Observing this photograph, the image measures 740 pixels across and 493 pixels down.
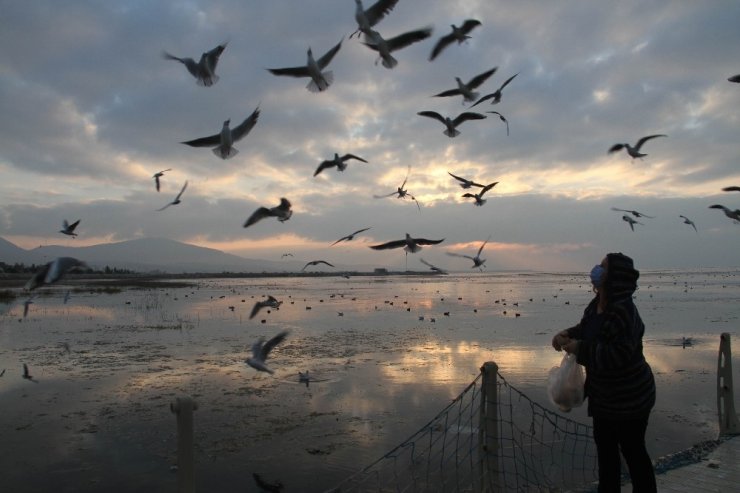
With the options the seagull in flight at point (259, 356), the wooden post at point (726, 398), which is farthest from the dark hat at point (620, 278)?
the wooden post at point (726, 398)

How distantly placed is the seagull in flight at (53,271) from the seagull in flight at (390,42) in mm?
4196

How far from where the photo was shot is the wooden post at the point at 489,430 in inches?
215

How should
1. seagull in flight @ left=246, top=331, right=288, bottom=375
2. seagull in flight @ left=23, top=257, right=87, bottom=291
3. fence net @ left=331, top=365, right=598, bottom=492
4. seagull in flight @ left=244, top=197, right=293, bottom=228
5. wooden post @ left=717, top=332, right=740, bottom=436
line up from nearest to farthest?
seagull in flight @ left=23, top=257, right=87, bottom=291 → fence net @ left=331, top=365, right=598, bottom=492 → seagull in flight @ left=246, top=331, right=288, bottom=375 → seagull in flight @ left=244, top=197, right=293, bottom=228 → wooden post @ left=717, top=332, right=740, bottom=436

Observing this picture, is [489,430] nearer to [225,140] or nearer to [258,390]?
[225,140]

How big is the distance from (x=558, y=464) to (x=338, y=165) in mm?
5514

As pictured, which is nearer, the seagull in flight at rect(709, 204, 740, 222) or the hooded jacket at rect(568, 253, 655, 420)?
the hooded jacket at rect(568, 253, 655, 420)

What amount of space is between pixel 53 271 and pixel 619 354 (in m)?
5.36

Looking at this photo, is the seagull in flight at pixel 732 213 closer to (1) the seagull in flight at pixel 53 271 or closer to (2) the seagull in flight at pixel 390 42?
(2) the seagull in flight at pixel 390 42

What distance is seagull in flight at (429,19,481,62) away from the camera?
795 centimetres

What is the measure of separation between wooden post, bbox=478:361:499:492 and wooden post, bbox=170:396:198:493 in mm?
2874

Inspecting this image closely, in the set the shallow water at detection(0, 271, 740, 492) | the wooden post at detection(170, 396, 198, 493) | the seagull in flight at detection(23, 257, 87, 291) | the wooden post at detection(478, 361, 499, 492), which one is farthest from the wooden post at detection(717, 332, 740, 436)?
the seagull in flight at detection(23, 257, 87, 291)

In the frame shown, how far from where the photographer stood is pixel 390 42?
706cm

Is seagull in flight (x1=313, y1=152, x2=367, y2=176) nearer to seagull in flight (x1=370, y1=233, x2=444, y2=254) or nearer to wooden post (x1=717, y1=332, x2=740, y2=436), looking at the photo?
seagull in flight (x1=370, y1=233, x2=444, y2=254)

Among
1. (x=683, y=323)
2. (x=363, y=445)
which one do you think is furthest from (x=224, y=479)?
(x=683, y=323)
